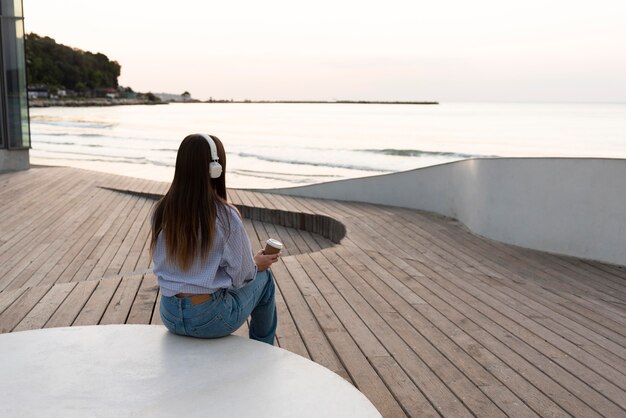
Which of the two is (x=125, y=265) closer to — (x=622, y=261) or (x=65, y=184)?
(x=622, y=261)

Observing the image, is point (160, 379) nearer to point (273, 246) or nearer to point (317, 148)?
point (273, 246)

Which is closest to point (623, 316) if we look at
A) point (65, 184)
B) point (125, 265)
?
Result: point (125, 265)

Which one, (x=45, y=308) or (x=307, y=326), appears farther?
(x=45, y=308)

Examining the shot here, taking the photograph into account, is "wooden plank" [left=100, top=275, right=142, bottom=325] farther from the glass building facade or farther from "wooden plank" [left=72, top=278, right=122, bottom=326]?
the glass building facade

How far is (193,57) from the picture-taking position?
278 ft

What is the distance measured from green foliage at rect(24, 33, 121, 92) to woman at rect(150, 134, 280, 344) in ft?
343

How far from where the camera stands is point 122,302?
3803 millimetres

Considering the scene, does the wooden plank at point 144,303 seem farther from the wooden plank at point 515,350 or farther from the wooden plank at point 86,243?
the wooden plank at point 515,350

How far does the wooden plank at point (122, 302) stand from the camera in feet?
11.5

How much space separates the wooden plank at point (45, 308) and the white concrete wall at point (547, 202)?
4165 millimetres

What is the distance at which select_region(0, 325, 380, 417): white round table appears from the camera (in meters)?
1.98

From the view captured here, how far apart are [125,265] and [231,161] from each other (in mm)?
25035

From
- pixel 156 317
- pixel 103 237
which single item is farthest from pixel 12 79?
pixel 156 317

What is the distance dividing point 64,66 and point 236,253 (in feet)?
391
